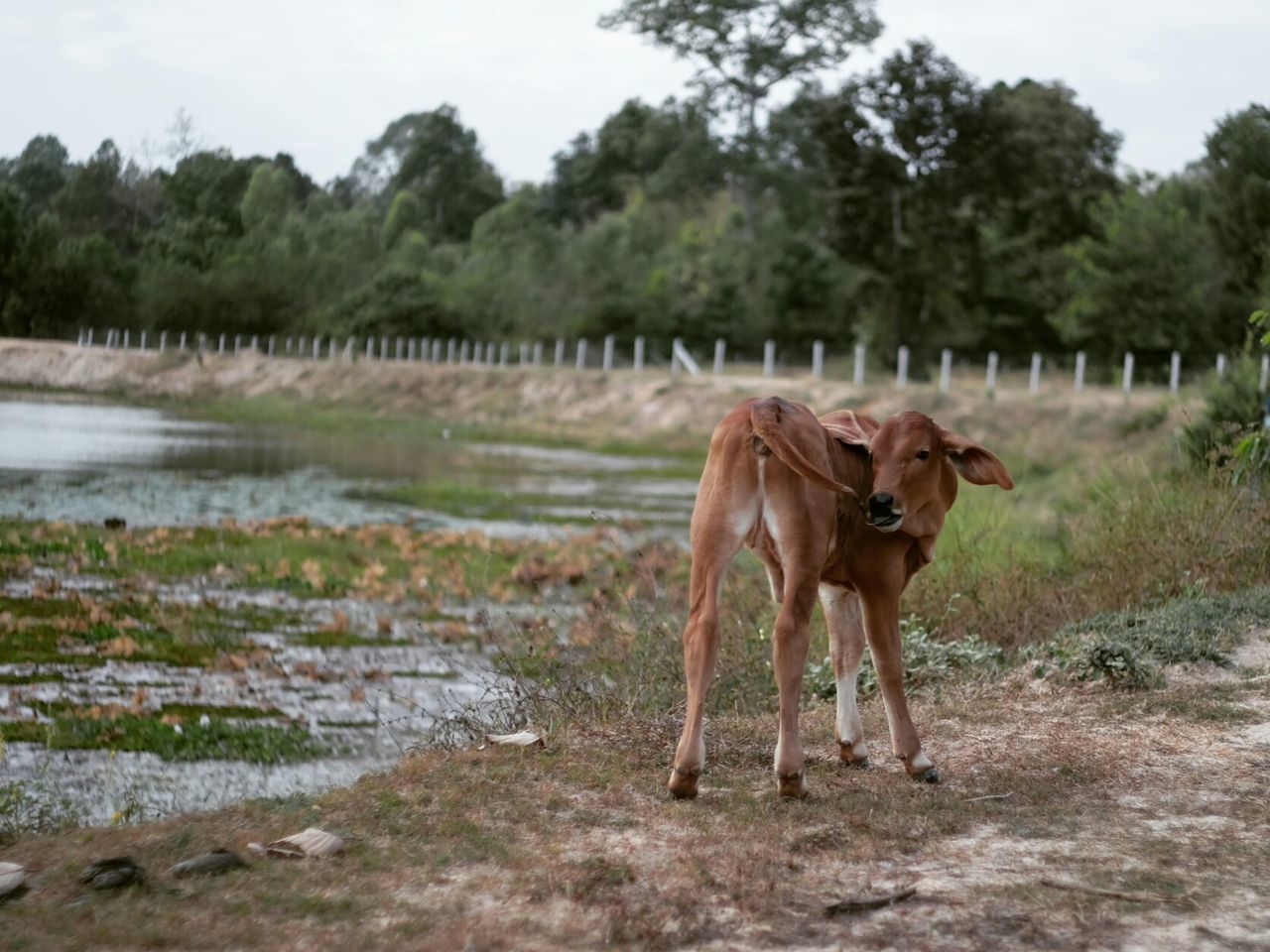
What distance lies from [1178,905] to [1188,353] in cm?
4617

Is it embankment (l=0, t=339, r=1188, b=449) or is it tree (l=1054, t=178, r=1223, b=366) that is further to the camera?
tree (l=1054, t=178, r=1223, b=366)

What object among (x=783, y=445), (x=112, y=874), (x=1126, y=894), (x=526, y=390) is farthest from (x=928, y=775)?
(x=526, y=390)

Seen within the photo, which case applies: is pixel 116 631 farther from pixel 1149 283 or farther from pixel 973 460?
pixel 1149 283

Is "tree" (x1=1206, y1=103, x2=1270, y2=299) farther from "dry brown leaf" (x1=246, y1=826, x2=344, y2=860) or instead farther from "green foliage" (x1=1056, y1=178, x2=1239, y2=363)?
"dry brown leaf" (x1=246, y1=826, x2=344, y2=860)

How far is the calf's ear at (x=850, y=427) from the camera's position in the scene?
6.65m

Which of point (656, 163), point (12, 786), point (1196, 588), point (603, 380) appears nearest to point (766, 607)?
point (1196, 588)

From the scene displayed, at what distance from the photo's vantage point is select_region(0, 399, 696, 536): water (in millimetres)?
19078

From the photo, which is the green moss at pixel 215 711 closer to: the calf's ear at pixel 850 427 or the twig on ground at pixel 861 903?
the calf's ear at pixel 850 427

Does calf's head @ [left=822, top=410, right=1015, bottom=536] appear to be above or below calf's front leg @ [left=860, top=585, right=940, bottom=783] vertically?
above

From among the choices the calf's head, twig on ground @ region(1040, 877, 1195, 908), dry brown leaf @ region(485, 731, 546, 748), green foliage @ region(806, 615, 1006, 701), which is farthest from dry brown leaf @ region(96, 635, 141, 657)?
twig on ground @ region(1040, 877, 1195, 908)

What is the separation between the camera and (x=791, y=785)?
5.82 m

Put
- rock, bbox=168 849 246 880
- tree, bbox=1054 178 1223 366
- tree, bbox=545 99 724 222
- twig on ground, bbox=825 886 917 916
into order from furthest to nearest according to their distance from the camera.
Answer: tree, bbox=545 99 724 222 → tree, bbox=1054 178 1223 366 → rock, bbox=168 849 246 880 → twig on ground, bbox=825 886 917 916

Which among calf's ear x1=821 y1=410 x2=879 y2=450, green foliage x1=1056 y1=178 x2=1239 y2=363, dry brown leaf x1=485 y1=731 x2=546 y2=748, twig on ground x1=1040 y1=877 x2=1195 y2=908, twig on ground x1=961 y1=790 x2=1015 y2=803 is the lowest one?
dry brown leaf x1=485 y1=731 x2=546 y2=748

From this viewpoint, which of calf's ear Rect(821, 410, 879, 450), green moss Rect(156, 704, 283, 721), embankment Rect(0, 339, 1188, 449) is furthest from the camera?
embankment Rect(0, 339, 1188, 449)
